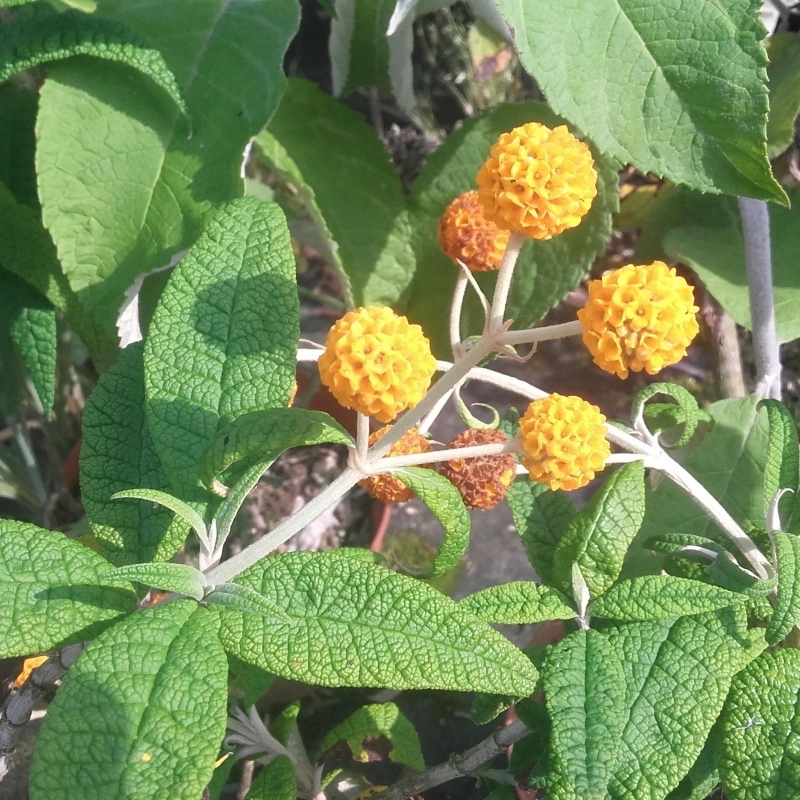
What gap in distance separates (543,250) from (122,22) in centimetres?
62

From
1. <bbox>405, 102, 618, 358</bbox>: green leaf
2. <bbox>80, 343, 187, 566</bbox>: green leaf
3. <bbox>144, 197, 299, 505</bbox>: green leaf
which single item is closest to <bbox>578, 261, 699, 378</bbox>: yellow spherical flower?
<bbox>144, 197, 299, 505</bbox>: green leaf

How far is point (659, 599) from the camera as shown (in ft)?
2.28

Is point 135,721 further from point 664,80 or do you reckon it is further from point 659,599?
point 664,80

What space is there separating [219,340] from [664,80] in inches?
20.8

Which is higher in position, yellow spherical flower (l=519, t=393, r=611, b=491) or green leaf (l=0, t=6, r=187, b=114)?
green leaf (l=0, t=6, r=187, b=114)

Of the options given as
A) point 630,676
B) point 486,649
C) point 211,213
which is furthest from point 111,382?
point 630,676

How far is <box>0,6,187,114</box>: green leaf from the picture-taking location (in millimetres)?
812

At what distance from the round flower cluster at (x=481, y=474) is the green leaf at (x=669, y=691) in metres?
0.18

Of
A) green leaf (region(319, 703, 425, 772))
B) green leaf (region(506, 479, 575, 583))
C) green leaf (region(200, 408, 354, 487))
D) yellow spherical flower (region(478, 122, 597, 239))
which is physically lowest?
green leaf (region(319, 703, 425, 772))

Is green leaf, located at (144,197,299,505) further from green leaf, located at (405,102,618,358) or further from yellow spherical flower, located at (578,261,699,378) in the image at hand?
green leaf, located at (405,102,618,358)

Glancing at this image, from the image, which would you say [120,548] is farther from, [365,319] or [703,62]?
[703,62]

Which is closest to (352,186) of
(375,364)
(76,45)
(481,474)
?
(76,45)

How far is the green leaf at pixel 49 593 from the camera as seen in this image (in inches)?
23.0

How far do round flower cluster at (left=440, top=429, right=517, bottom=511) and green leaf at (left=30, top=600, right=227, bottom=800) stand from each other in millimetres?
285
